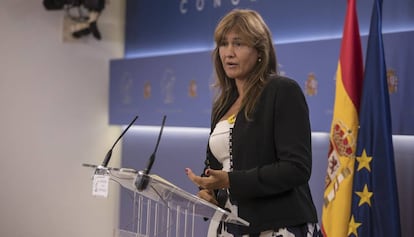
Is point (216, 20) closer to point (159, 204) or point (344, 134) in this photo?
point (344, 134)

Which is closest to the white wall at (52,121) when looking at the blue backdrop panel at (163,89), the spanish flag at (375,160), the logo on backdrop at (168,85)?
the blue backdrop panel at (163,89)

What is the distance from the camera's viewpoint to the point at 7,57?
4.65m

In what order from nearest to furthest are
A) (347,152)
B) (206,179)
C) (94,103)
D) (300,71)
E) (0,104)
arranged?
(206,179), (347,152), (300,71), (0,104), (94,103)

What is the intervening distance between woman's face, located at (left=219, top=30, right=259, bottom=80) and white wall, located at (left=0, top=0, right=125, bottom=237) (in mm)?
2935

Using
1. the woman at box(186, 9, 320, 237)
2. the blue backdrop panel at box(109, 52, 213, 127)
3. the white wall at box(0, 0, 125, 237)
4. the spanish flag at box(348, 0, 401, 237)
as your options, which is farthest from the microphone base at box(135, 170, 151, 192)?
the white wall at box(0, 0, 125, 237)

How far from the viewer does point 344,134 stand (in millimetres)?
3086

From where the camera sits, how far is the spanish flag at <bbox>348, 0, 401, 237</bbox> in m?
2.94

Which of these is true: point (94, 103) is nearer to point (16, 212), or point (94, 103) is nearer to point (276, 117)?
point (16, 212)

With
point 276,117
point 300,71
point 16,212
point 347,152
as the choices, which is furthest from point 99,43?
point 276,117

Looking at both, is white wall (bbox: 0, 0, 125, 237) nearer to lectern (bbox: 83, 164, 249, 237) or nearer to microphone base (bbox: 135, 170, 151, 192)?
lectern (bbox: 83, 164, 249, 237)

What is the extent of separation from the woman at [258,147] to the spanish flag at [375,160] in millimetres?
982

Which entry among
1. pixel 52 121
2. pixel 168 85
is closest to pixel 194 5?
pixel 168 85

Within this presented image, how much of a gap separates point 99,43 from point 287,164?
349 centimetres

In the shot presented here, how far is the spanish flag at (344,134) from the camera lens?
3.05m
